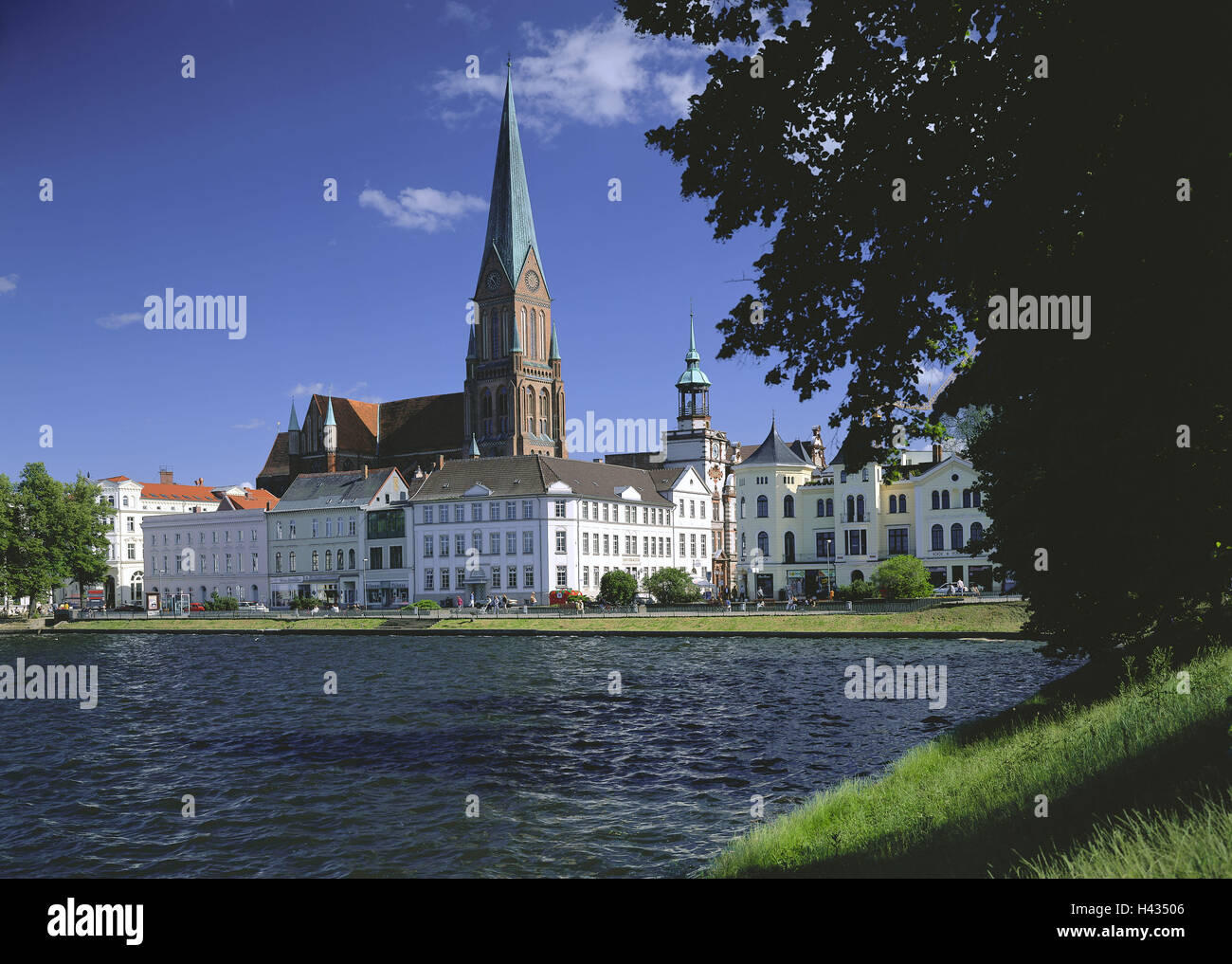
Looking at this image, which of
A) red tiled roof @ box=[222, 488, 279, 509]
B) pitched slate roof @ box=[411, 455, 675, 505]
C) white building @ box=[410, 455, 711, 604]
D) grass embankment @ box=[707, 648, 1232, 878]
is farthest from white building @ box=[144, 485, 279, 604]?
grass embankment @ box=[707, 648, 1232, 878]

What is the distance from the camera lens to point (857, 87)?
1549 cm

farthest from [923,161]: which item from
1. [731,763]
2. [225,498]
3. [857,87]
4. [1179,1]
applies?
[225,498]

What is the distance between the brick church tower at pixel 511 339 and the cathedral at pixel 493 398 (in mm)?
142

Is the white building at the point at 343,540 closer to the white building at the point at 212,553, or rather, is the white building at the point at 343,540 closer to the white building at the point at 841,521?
the white building at the point at 212,553

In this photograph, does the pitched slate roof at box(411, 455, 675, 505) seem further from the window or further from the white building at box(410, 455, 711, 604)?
the window

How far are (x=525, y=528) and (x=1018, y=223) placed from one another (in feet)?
293

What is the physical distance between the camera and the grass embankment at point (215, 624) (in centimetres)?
8344

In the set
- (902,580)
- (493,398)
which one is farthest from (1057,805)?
(493,398)

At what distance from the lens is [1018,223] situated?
1334cm

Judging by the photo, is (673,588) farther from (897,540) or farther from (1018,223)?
(1018,223)

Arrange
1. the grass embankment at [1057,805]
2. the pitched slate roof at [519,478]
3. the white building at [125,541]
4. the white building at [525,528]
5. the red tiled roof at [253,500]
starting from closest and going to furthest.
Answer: the grass embankment at [1057,805] → the white building at [525,528] → the pitched slate roof at [519,478] → the red tiled roof at [253,500] → the white building at [125,541]

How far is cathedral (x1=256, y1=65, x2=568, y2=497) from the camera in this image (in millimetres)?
146125

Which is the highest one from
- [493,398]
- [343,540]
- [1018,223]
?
[493,398]

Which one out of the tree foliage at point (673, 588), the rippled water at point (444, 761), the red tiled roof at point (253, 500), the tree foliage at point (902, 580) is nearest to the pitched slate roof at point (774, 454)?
the tree foliage at point (673, 588)
